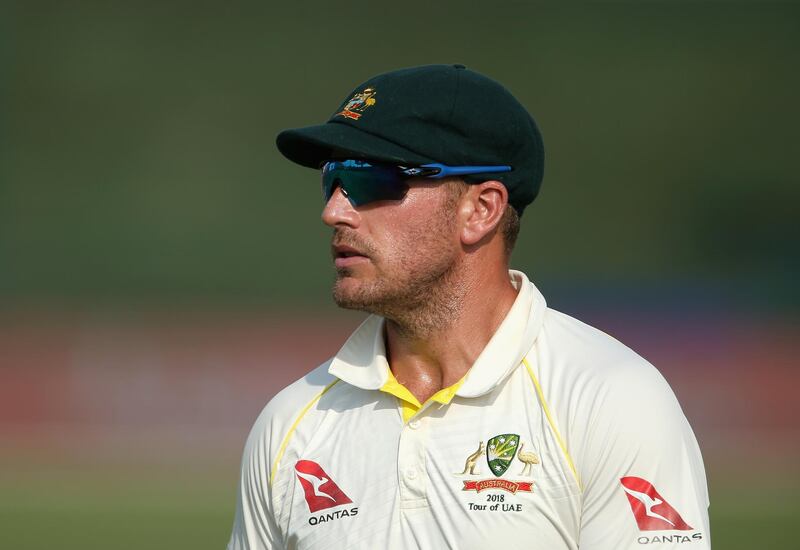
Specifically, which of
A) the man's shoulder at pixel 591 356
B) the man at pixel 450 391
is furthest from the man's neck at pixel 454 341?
the man's shoulder at pixel 591 356

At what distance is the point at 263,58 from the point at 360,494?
1130cm

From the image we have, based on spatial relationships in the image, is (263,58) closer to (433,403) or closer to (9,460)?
(9,460)

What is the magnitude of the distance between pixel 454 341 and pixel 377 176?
14.8 inches

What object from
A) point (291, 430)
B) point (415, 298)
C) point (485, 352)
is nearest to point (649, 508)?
point (485, 352)

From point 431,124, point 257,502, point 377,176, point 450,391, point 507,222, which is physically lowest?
point 257,502

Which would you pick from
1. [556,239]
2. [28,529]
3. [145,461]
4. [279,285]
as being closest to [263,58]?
[279,285]

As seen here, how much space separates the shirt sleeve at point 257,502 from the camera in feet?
7.47

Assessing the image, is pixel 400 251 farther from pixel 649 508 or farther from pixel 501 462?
pixel 649 508

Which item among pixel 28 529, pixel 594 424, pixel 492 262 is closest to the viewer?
pixel 594 424

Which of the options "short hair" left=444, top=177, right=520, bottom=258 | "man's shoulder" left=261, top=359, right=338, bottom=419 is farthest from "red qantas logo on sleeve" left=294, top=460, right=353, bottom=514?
"short hair" left=444, top=177, right=520, bottom=258

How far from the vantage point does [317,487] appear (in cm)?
220

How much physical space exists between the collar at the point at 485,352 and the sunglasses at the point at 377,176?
11.3 inches

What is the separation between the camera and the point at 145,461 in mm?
8328

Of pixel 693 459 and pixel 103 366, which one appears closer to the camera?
pixel 693 459
